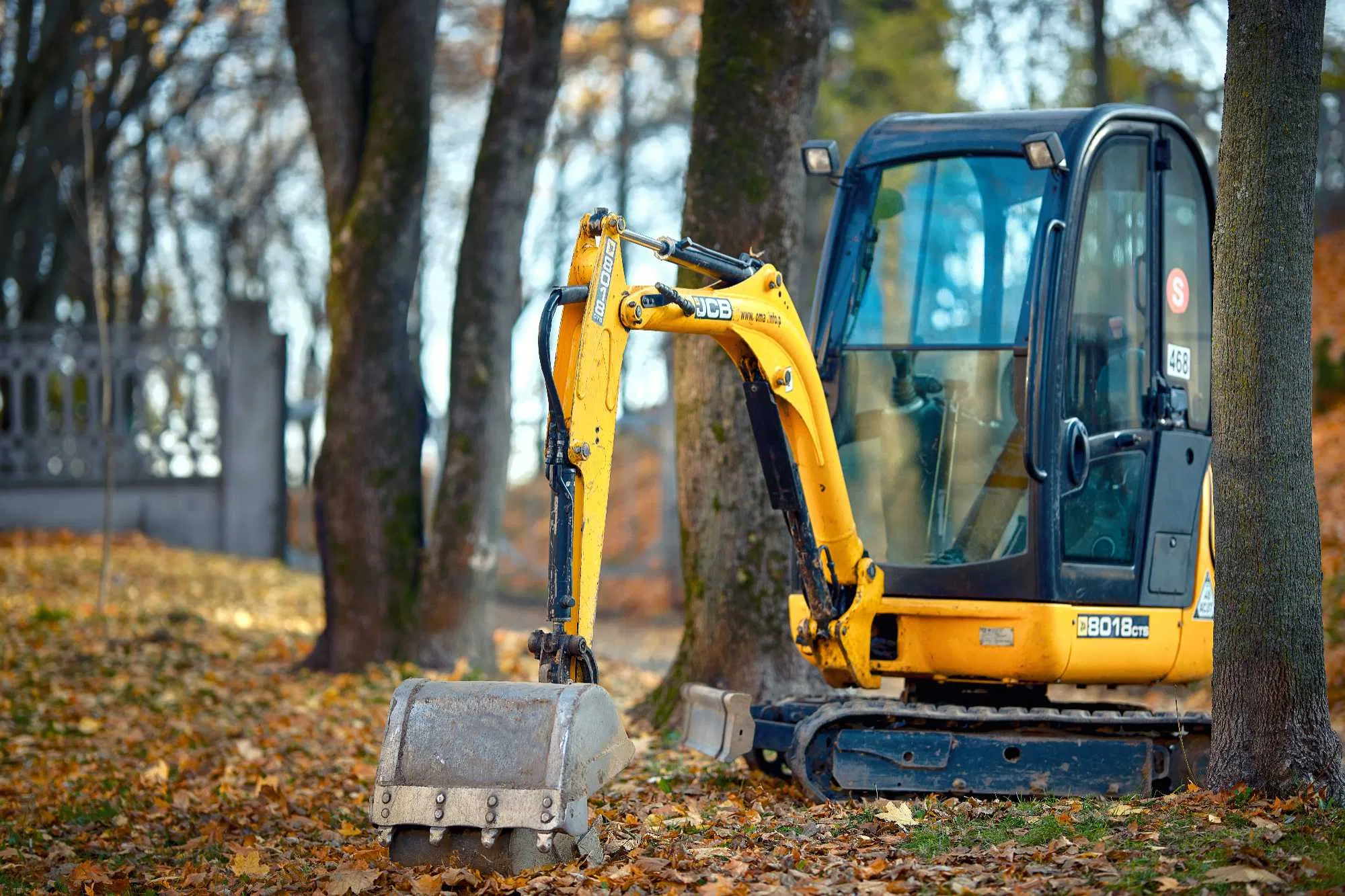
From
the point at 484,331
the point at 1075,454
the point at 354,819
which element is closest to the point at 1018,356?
the point at 1075,454

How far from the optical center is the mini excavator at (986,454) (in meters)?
6.53

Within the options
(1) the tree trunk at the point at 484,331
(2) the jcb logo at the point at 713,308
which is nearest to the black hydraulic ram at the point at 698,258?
(2) the jcb logo at the point at 713,308

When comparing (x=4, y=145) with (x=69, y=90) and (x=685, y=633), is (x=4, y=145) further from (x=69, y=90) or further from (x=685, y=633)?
(x=685, y=633)

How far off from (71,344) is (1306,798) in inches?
641

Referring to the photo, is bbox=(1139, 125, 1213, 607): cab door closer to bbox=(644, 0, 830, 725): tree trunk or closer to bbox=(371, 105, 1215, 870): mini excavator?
bbox=(371, 105, 1215, 870): mini excavator

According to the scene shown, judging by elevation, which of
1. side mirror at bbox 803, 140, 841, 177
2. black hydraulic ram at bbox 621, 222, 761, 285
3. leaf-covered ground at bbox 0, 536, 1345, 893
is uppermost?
side mirror at bbox 803, 140, 841, 177

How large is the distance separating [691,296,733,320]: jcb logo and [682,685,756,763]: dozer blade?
67.4 inches

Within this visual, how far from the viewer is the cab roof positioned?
6.79 metres

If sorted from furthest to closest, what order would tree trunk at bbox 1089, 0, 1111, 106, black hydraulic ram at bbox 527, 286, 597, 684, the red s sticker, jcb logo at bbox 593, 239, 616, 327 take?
tree trunk at bbox 1089, 0, 1111, 106 < the red s sticker < jcb logo at bbox 593, 239, 616, 327 < black hydraulic ram at bbox 527, 286, 597, 684

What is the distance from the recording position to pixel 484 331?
10.8m

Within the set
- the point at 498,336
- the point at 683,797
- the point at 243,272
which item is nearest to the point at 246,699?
the point at 498,336

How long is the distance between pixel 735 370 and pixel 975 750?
2.77 meters

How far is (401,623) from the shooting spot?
11008 millimetres

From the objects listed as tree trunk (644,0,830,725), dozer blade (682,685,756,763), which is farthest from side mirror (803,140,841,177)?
dozer blade (682,685,756,763)
